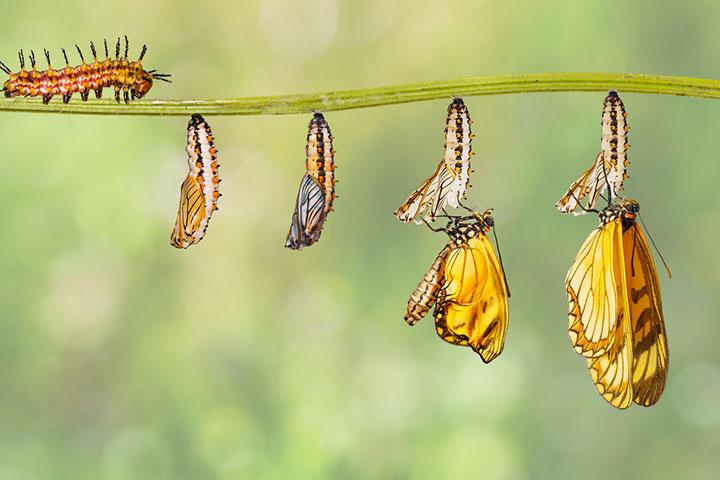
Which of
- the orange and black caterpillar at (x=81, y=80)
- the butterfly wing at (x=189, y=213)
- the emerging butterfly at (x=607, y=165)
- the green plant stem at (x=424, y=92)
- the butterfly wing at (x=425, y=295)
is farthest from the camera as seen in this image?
the butterfly wing at (x=425, y=295)

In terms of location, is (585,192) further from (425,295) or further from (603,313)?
(425,295)

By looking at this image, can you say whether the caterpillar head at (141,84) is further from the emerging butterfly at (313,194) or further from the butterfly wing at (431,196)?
the butterfly wing at (431,196)


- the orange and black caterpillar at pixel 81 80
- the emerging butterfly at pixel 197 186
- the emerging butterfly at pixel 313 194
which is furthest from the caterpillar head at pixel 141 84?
the emerging butterfly at pixel 313 194

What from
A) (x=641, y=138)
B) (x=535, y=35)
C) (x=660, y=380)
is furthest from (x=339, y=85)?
(x=660, y=380)

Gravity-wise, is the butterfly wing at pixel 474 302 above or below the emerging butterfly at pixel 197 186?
below

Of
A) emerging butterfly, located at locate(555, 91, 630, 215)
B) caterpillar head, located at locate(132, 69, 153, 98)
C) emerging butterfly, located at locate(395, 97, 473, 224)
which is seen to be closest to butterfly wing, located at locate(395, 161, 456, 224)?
emerging butterfly, located at locate(395, 97, 473, 224)

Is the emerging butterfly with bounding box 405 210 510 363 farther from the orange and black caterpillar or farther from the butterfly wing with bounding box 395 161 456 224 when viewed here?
the orange and black caterpillar

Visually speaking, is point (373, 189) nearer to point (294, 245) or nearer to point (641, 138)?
point (641, 138)
